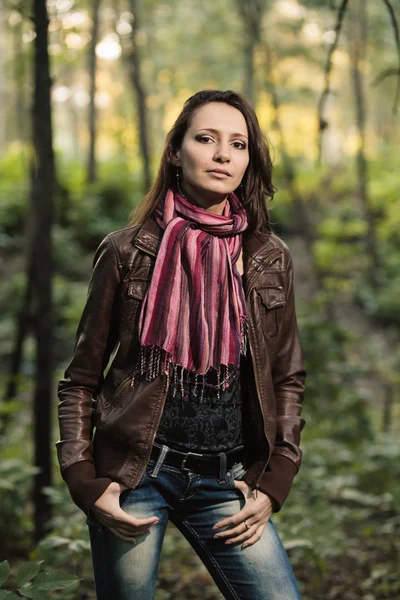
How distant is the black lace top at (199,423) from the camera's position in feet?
7.67

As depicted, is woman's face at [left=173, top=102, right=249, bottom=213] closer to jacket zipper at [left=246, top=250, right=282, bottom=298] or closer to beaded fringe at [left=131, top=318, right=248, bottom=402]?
jacket zipper at [left=246, top=250, right=282, bottom=298]

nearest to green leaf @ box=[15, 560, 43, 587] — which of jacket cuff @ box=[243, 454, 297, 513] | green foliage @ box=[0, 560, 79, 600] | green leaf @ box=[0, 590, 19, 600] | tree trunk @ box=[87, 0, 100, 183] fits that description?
green foliage @ box=[0, 560, 79, 600]

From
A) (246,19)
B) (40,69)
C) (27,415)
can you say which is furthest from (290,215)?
(40,69)

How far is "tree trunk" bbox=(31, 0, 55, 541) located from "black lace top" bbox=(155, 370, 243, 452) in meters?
2.78

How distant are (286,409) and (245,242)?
2.05 ft

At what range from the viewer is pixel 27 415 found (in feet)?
30.9

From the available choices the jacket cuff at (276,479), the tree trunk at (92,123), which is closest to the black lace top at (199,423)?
the jacket cuff at (276,479)

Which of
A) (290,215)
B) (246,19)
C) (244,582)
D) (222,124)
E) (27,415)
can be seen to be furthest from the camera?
(290,215)

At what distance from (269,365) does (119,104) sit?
89.4 feet

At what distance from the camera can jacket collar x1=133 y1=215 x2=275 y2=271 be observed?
2.44m

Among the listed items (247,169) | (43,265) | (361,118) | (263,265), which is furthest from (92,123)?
(263,265)

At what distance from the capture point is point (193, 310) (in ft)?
7.85

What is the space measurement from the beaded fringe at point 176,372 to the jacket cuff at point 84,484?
0.32 m

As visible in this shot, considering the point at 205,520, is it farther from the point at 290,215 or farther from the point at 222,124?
the point at 290,215
